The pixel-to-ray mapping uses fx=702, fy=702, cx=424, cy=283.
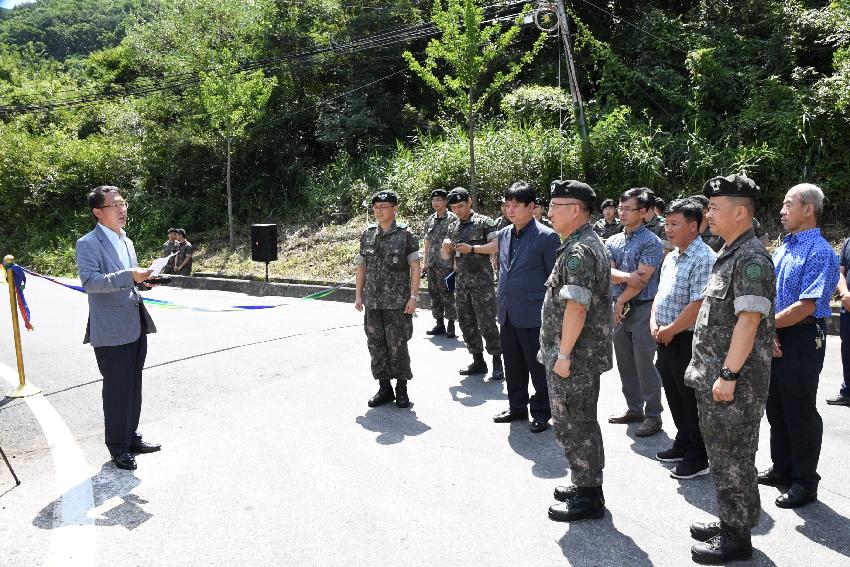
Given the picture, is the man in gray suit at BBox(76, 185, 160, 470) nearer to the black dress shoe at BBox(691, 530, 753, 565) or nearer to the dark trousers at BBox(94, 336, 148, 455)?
the dark trousers at BBox(94, 336, 148, 455)

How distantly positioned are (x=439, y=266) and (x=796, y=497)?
573 centimetres

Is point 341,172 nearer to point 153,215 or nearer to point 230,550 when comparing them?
point 153,215

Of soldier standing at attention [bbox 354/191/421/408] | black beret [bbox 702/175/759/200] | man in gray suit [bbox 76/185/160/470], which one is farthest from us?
soldier standing at attention [bbox 354/191/421/408]

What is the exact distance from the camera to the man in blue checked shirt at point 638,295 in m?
5.26

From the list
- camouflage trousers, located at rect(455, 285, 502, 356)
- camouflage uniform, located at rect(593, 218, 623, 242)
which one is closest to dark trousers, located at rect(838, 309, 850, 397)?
camouflage trousers, located at rect(455, 285, 502, 356)

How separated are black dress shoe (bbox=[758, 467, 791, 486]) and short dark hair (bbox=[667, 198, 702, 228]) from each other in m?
1.61

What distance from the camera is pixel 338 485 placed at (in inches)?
176

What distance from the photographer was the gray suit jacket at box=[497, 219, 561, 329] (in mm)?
5449

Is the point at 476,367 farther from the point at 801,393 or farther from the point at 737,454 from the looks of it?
the point at 737,454

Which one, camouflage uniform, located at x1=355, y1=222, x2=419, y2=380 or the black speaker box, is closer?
camouflage uniform, located at x1=355, y1=222, x2=419, y2=380

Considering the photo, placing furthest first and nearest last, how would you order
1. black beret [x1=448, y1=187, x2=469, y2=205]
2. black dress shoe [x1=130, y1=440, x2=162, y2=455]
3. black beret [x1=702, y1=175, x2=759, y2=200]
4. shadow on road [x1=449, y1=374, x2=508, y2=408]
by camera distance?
black beret [x1=448, y1=187, x2=469, y2=205], shadow on road [x1=449, y1=374, x2=508, y2=408], black dress shoe [x1=130, y1=440, x2=162, y2=455], black beret [x1=702, y1=175, x2=759, y2=200]

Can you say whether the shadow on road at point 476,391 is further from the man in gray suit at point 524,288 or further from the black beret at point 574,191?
the black beret at point 574,191

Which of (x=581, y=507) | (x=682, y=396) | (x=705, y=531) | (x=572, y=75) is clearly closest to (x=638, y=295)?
(x=682, y=396)

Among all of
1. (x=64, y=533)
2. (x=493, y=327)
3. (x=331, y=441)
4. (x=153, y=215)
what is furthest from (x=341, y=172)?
(x=64, y=533)
